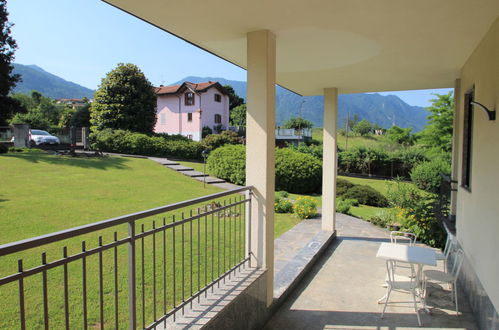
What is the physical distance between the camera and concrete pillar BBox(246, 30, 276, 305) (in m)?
3.32

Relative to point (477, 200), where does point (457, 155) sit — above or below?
above

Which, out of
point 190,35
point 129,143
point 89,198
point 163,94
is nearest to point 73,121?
point 163,94

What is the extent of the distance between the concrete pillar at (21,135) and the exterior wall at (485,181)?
69.1 ft

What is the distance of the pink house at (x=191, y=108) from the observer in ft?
110

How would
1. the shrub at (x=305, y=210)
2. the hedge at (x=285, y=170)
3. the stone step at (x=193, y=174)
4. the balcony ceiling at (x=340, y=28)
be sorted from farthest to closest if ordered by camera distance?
the stone step at (x=193, y=174) → the hedge at (x=285, y=170) → the shrub at (x=305, y=210) → the balcony ceiling at (x=340, y=28)

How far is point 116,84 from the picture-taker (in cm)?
2370

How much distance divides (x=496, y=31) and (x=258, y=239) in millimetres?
2864

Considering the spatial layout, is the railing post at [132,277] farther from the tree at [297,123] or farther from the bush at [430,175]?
the tree at [297,123]

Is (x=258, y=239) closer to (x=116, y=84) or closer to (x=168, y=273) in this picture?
(x=168, y=273)

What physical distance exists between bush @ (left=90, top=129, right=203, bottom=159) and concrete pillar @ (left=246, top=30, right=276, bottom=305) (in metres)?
16.8

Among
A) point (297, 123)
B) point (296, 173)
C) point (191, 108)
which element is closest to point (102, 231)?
point (296, 173)

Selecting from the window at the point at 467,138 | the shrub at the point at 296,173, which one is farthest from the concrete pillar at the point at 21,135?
the window at the point at 467,138

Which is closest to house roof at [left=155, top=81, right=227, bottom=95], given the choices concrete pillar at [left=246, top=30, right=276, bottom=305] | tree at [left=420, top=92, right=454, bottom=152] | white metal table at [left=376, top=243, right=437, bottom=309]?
tree at [left=420, top=92, right=454, bottom=152]

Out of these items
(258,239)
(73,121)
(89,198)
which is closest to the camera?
(258,239)
